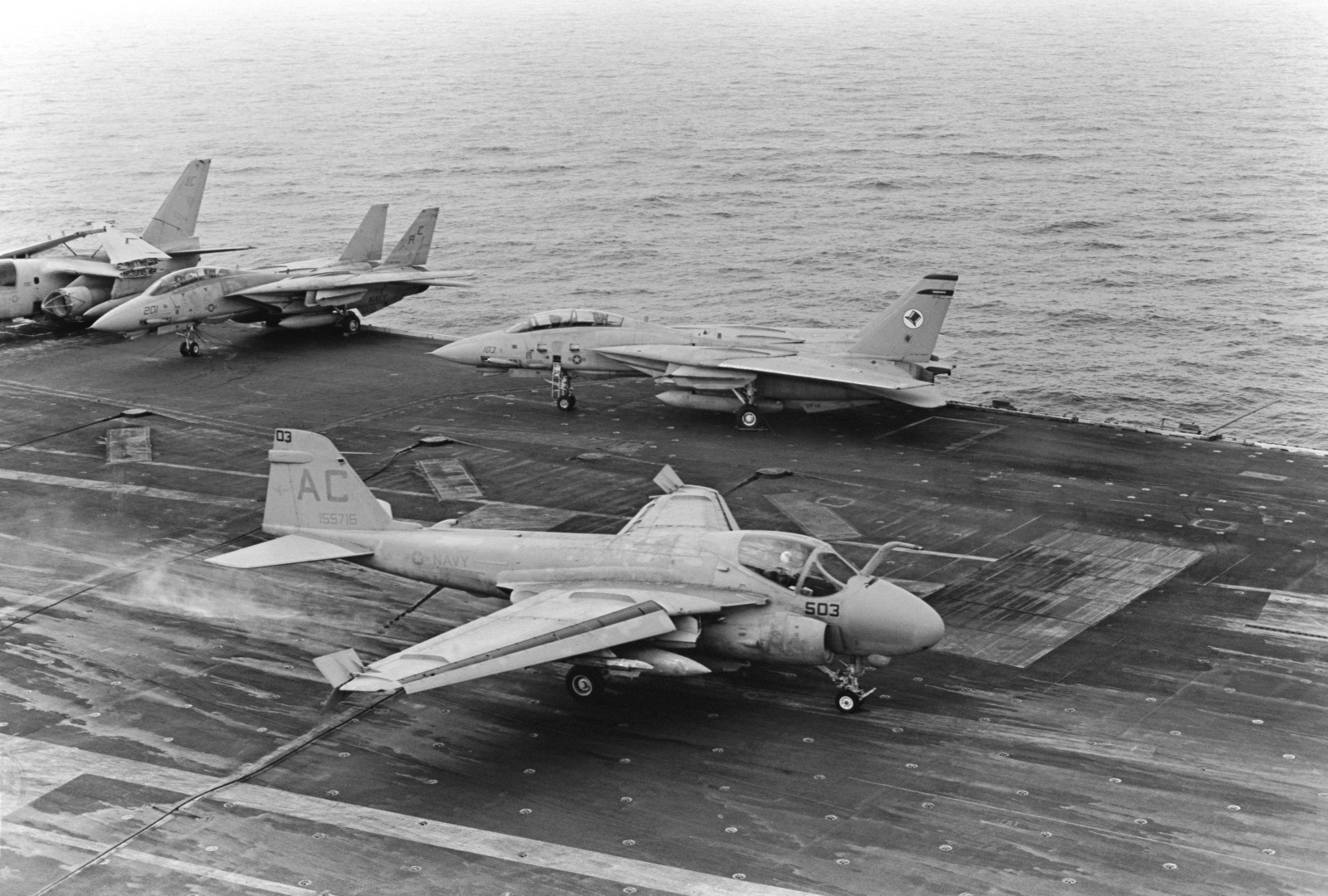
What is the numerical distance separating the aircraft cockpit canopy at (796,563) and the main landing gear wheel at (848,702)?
1.86 meters

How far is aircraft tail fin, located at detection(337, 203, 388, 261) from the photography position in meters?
54.9

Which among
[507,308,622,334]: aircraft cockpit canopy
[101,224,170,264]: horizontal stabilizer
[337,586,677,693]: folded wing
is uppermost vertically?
[101,224,170,264]: horizontal stabilizer

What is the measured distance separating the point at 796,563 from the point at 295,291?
33.1m

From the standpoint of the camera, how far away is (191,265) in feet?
191

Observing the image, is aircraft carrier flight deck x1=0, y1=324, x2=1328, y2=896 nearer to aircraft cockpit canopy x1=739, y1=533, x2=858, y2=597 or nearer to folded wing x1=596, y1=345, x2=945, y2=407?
folded wing x1=596, y1=345, x2=945, y2=407

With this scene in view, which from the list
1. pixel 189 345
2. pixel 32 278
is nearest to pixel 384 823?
pixel 189 345

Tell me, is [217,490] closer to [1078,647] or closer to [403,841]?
[403,841]

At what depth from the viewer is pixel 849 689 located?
78.0ft

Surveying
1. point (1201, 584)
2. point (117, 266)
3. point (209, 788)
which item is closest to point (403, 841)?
point (209, 788)

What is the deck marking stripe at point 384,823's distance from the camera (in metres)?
19.1

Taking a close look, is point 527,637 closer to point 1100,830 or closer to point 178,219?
point 1100,830

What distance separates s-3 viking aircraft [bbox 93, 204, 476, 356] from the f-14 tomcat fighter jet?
9495 millimetres

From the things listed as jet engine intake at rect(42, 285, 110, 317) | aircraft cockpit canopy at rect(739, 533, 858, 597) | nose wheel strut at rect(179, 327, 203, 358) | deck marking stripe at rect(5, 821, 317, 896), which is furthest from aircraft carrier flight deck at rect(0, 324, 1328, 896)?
jet engine intake at rect(42, 285, 110, 317)

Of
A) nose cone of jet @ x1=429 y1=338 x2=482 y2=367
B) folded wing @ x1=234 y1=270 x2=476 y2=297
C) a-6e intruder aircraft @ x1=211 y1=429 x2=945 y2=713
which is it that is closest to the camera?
a-6e intruder aircraft @ x1=211 y1=429 x2=945 y2=713
